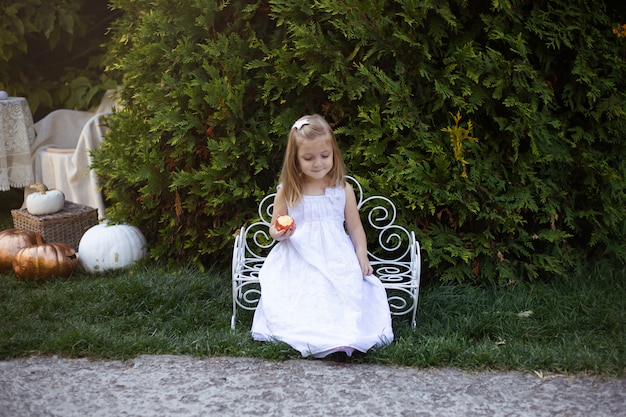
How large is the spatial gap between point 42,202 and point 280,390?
325 centimetres

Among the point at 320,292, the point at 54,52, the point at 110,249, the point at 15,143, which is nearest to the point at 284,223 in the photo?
the point at 320,292

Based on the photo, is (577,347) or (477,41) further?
(477,41)

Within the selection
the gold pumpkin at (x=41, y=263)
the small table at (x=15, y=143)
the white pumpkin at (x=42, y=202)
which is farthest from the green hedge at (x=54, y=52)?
the gold pumpkin at (x=41, y=263)

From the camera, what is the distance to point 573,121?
4664 mm

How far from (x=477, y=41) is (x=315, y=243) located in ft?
5.49

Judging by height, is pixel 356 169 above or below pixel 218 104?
below

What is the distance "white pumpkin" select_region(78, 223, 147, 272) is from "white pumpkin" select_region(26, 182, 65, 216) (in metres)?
0.66

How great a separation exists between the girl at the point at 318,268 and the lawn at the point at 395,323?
0.12 metres

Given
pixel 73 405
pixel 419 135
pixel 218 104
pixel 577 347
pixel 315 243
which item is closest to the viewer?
pixel 73 405

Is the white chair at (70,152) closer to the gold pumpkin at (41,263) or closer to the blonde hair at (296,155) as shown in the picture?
the gold pumpkin at (41,263)

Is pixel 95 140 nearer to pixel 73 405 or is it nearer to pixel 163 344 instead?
pixel 163 344

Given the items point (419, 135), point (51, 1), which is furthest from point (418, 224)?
point (51, 1)

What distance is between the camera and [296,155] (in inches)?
154

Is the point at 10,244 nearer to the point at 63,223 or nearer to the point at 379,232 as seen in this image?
the point at 63,223
